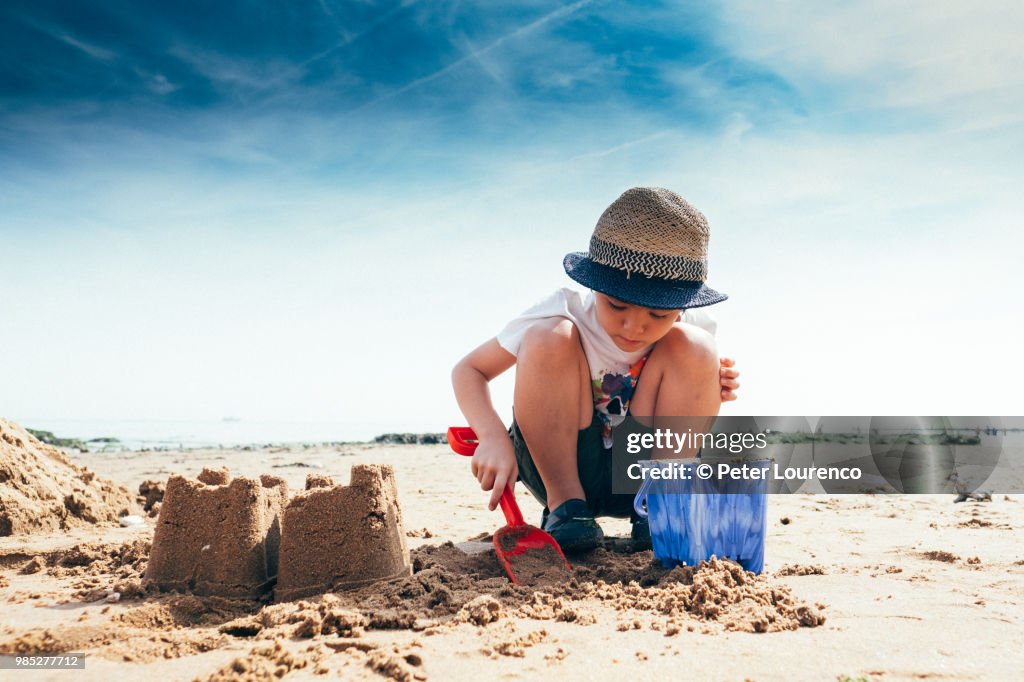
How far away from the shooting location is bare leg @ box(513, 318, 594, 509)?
9.46 ft

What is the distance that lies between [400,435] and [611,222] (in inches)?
467

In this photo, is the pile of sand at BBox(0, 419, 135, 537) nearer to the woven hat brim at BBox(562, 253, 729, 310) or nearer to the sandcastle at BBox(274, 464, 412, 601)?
the sandcastle at BBox(274, 464, 412, 601)

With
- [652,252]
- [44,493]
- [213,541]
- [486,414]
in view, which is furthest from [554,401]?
[44,493]

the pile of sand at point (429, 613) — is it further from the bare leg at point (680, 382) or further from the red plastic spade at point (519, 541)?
the bare leg at point (680, 382)

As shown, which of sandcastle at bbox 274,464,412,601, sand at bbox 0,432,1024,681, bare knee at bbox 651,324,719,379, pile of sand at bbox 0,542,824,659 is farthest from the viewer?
bare knee at bbox 651,324,719,379

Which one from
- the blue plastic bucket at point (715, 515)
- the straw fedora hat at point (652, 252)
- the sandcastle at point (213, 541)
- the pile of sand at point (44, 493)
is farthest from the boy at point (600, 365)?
the pile of sand at point (44, 493)

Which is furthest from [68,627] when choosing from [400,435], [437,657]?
[400,435]

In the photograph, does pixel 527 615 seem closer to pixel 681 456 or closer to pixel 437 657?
pixel 437 657

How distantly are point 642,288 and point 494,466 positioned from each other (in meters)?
0.84

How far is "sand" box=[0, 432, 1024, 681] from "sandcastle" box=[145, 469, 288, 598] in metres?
0.09

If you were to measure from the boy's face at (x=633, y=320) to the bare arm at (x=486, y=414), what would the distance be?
0.47 meters

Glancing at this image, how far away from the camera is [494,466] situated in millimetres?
2676

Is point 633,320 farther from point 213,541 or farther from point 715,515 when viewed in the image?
point 213,541

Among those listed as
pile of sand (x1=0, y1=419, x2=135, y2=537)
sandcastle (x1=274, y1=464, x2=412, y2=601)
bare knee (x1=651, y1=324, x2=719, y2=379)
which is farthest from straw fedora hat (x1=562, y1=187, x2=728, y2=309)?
pile of sand (x1=0, y1=419, x2=135, y2=537)
